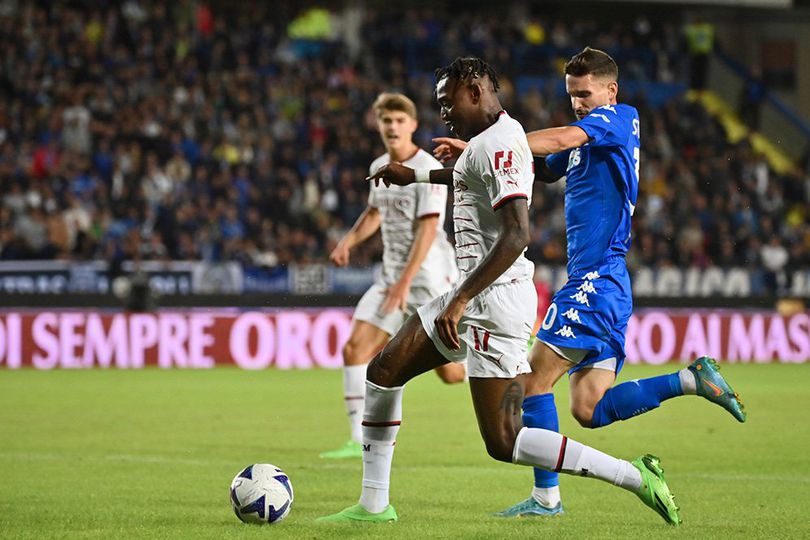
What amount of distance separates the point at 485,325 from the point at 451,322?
0.34m

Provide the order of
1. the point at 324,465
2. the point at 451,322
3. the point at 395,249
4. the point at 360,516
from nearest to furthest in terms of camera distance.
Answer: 1. the point at 451,322
2. the point at 360,516
3. the point at 324,465
4. the point at 395,249

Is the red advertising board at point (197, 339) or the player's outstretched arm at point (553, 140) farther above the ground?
the player's outstretched arm at point (553, 140)

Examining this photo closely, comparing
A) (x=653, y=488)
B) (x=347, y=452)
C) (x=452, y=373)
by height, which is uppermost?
(x=653, y=488)

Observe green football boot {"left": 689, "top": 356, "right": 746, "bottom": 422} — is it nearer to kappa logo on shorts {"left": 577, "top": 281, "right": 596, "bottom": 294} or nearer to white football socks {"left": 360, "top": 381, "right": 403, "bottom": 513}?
kappa logo on shorts {"left": 577, "top": 281, "right": 596, "bottom": 294}

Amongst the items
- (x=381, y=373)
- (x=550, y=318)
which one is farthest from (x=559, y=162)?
(x=381, y=373)

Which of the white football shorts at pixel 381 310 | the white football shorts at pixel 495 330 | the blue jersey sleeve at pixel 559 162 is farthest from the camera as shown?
the white football shorts at pixel 381 310

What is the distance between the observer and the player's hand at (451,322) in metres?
5.48

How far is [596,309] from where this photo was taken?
6.28 metres

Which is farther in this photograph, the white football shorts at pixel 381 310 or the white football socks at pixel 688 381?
the white football shorts at pixel 381 310

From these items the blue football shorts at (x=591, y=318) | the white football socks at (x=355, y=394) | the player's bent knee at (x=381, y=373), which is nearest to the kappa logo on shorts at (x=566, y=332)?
the blue football shorts at (x=591, y=318)

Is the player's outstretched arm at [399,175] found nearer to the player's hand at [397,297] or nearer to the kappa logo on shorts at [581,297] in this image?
the kappa logo on shorts at [581,297]

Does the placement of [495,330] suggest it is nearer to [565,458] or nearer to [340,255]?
[565,458]

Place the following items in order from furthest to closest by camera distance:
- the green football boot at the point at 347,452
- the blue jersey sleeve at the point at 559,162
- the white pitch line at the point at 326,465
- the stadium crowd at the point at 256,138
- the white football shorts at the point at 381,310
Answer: the stadium crowd at the point at 256,138 → the white football shorts at the point at 381,310 → the green football boot at the point at 347,452 → the white pitch line at the point at 326,465 → the blue jersey sleeve at the point at 559,162

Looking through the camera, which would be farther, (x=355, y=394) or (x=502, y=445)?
(x=355, y=394)
